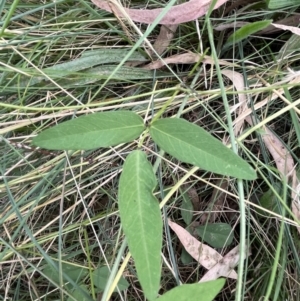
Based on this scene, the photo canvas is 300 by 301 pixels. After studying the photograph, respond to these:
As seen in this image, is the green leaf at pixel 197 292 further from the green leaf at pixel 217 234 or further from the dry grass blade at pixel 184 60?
the dry grass blade at pixel 184 60

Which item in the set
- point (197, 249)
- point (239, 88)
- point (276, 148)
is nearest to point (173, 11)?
point (239, 88)

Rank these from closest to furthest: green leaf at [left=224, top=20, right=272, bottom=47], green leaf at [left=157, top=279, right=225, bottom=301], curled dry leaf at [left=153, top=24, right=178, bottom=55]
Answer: green leaf at [left=157, top=279, right=225, bottom=301] < green leaf at [left=224, top=20, right=272, bottom=47] < curled dry leaf at [left=153, top=24, right=178, bottom=55]

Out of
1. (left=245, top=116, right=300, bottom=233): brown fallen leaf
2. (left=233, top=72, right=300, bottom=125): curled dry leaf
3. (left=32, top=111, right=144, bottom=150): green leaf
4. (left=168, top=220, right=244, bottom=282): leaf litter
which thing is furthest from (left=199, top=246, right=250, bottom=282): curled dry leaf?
(left=32, top=111, right=144, bottom=150): green leaf

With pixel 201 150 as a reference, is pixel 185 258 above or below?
below

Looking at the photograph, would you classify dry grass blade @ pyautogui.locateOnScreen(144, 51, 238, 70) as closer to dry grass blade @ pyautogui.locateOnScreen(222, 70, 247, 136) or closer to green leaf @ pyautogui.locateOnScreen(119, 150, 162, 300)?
dry grass blade @ pyautogui.locateOnScreen(222, 70, 247, 136)

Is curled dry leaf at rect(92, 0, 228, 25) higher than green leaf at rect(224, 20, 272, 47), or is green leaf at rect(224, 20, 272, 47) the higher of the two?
curled dry leaf at rect(92, 0, 228, 25)

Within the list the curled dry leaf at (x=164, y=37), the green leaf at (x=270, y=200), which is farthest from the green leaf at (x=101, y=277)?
the curled dry leaf at (x=164, y=37)

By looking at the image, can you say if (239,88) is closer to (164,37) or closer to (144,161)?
(164,37)
